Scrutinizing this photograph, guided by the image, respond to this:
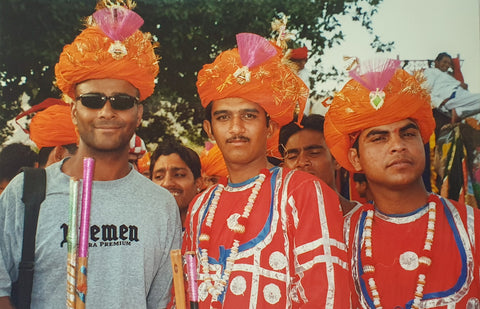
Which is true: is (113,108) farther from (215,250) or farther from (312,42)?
(312,42)

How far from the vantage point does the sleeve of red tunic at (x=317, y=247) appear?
2.34 meters

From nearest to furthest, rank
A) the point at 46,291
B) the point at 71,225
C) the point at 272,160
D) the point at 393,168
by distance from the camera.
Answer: the point at 71,225, the point at 46,291, the point at 393,168, the point at 272,160

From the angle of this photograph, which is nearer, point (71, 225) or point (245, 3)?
point (71, 225)

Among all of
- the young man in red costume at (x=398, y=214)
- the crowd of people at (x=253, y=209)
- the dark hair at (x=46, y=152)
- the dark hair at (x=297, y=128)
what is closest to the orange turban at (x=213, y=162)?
the dark hair at (x=297, y=128)

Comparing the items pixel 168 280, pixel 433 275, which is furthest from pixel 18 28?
pixel 433 275

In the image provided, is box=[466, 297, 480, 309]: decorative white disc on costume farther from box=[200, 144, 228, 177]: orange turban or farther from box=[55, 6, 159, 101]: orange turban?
box=[200, 144, 228, 177]: orange turban

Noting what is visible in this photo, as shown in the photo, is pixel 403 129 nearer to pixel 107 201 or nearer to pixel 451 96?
pixel 107 201

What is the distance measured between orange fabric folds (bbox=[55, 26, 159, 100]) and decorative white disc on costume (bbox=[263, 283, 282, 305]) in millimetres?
1417

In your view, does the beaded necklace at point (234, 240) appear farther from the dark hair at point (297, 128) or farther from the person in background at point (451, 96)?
the person in background at point (451, 96)

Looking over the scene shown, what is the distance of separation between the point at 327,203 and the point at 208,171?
280cm

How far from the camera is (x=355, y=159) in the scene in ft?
10.6

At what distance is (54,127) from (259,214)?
76.7 inches

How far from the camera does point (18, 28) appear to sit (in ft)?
16.0

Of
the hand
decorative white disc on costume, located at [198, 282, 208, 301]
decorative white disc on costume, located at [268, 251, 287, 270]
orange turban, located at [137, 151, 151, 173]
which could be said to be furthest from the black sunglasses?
the hand
